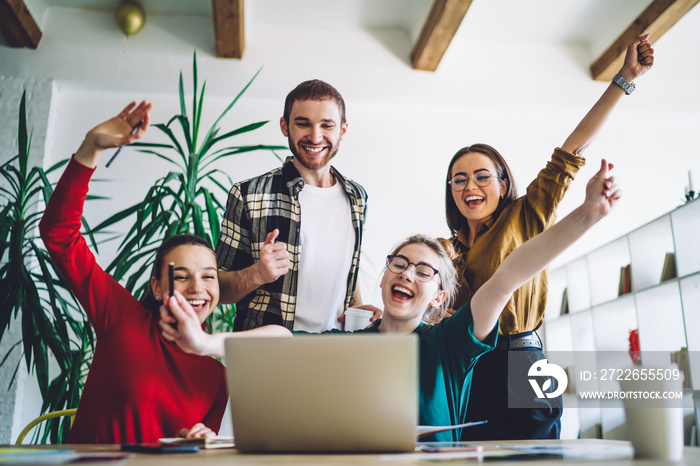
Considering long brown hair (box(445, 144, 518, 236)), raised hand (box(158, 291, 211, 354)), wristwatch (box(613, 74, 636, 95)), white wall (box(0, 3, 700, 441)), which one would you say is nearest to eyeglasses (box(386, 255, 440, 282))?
long brown hair (box(445, 144, 518, 236))

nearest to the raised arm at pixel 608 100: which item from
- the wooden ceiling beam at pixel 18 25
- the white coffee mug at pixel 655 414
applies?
the white coffee mug at pixel 655 414

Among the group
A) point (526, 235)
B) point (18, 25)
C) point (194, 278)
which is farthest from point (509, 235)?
point (18, 25)

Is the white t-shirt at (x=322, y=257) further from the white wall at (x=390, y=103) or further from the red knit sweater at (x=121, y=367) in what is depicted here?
the white wall at (x=390, y=103)

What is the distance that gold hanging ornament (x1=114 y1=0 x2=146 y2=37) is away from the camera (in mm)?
4258

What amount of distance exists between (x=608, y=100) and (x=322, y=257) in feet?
3.34

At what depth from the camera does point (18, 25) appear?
400 centimetres

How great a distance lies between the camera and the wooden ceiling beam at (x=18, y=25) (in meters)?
3.85

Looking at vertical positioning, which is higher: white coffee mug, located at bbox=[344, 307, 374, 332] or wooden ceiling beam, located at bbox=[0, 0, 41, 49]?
wooden ceiling beam, located at bbox=[0, 0, 41, 49]

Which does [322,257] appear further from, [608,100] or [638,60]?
[638,60]

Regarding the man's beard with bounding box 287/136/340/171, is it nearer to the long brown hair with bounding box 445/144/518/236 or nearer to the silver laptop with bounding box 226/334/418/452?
the long brown hair with bounding box 445/144/518/236

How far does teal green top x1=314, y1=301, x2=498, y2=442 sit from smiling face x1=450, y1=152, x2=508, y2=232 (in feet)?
2.00

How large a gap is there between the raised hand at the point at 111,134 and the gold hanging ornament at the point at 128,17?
3.24m

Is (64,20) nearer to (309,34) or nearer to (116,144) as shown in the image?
(309,34)

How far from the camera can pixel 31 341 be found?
244 centimetres
